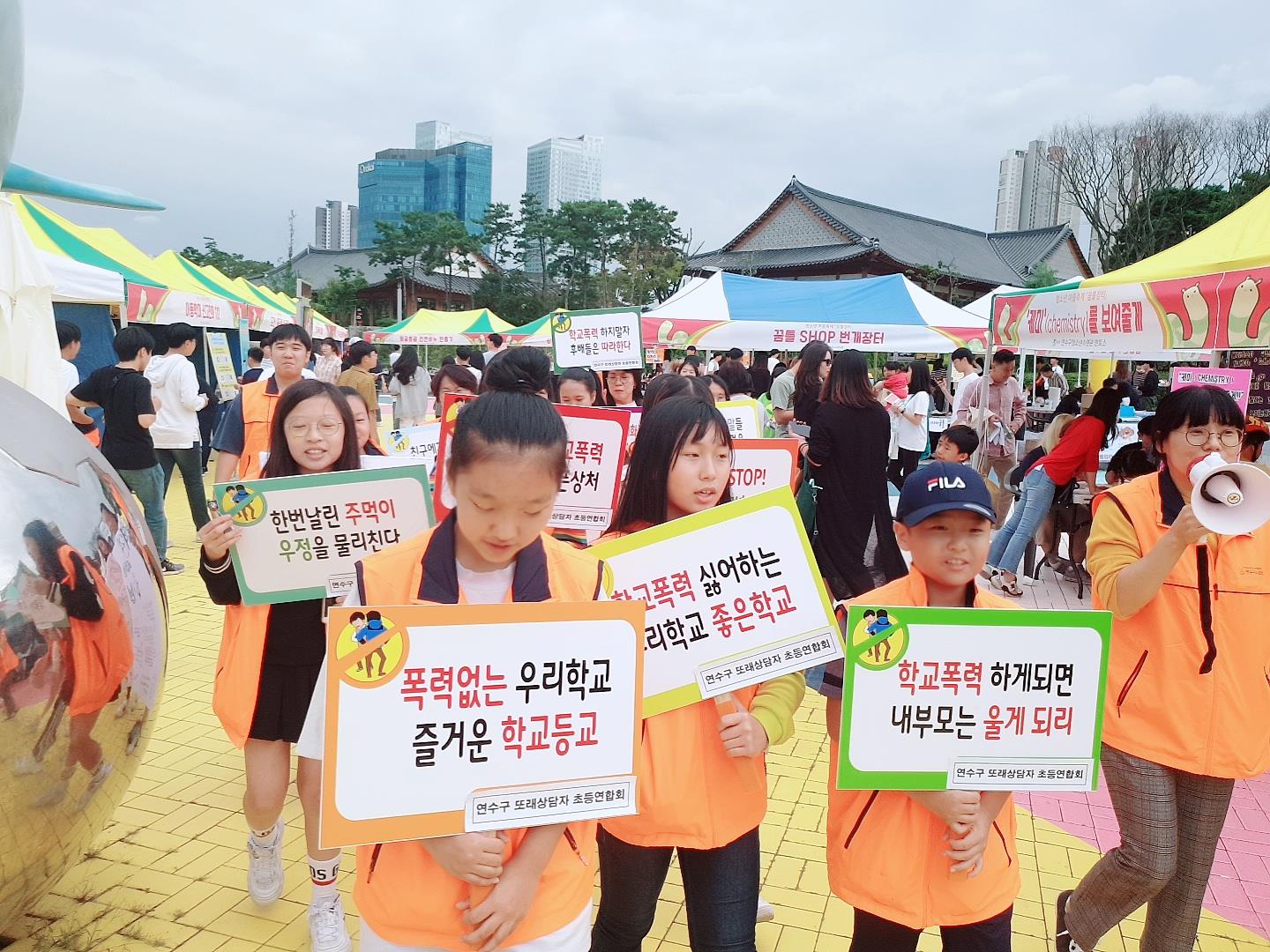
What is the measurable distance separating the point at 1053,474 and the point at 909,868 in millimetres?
5732

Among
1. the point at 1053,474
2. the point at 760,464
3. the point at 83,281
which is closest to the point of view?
the point at 760,464

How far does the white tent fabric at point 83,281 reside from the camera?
29.7 feet

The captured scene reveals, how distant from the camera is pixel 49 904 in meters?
2.82

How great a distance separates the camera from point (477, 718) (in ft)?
4.86

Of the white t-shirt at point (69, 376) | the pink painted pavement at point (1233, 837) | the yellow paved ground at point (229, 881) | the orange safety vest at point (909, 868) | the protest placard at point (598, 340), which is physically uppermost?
the protest placard at point (598, 340)

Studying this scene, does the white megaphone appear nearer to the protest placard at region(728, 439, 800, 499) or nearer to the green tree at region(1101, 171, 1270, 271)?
the protest placard at region(728, 439, 800, 499)

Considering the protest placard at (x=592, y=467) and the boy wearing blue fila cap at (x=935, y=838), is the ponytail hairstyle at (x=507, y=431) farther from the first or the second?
the protest placard at (x=592, y=467)

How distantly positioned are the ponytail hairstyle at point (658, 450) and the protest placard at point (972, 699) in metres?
0.64

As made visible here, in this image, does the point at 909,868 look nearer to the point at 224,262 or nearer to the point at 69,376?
the point at 69,376

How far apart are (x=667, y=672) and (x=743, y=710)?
209mm

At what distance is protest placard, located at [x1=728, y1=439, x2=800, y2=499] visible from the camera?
12.9 feet

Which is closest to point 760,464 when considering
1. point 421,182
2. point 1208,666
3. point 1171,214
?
point 1208,666

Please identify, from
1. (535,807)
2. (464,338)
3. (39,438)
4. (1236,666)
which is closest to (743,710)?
(535,807)

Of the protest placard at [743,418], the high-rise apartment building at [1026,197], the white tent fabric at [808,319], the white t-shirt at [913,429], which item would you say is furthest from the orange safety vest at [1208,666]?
the high-rise apartment building at [1026,197]
